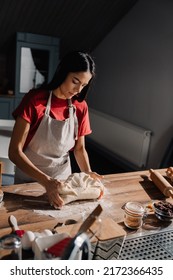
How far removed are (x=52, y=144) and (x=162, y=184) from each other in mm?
605

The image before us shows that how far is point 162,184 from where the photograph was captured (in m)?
1.44

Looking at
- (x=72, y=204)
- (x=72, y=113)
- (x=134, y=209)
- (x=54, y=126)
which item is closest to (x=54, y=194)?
(x=72, y=204)

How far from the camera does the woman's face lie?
4.42 feet

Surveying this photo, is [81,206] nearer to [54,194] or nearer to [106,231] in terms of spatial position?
[54,194]

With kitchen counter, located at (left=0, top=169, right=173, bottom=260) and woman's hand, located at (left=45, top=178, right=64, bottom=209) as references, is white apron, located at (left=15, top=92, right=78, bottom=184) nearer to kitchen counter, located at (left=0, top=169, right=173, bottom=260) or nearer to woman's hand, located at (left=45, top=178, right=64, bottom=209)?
kitchen counter, located at (left=0, top=169, right=173, bottom=260)

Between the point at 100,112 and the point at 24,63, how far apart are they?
4.58 ft

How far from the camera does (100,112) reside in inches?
183

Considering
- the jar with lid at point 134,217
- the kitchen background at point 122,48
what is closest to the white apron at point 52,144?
the jar with lid at point 134,217

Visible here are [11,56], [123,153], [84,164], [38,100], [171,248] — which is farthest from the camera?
[11,56]

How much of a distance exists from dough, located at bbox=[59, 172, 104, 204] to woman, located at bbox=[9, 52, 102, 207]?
4 centimetres

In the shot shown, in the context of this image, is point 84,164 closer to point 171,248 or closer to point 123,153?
point 171,248

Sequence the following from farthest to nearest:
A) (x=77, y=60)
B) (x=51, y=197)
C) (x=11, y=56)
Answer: (x=11, y=56), (x=77, y=60), (x=51, y=197)

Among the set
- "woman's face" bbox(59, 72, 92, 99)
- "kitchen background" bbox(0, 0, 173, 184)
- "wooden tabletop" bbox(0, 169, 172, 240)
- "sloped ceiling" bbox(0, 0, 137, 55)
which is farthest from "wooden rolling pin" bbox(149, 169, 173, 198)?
"sloped ceiling" bbox(0, 0, 137, 55)
